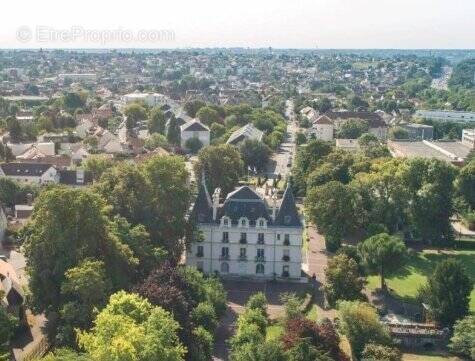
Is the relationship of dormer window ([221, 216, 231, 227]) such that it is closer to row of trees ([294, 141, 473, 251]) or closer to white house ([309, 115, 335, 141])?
row of trees ([294, 141, 473, 251])

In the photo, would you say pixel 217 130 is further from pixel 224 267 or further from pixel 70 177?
pixel 224 267

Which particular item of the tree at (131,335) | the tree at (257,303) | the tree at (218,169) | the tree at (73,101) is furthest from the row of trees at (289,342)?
the tree at (73,101)

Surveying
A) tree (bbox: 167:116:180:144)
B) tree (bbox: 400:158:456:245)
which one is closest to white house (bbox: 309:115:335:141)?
tree (bbox: 167:116:180:144)

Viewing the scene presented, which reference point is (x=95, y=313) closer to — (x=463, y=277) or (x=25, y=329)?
(x=25, y=329)

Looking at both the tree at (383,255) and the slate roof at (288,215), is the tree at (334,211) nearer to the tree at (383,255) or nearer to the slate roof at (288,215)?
the slate roof at (288,215)

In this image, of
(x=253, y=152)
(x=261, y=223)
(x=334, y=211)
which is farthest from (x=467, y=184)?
(x=253, y=152)

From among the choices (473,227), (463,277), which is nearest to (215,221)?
(463,277)
